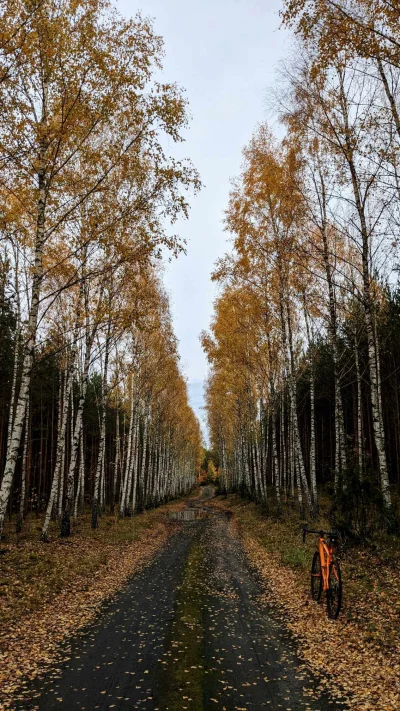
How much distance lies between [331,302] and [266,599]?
9.12m

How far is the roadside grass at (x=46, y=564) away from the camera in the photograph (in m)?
8.29

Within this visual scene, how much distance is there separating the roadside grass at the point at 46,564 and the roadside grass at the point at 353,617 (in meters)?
4.65

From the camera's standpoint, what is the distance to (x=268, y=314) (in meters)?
19.3

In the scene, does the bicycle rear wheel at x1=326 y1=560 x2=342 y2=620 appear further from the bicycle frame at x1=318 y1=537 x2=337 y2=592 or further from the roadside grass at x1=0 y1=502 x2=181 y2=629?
the roadside grass at x1=0 y1=502 x2=181 y2=629

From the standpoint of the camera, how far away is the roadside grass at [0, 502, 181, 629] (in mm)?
8289

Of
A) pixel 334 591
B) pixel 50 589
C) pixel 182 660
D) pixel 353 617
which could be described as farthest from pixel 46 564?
pixel 353 617

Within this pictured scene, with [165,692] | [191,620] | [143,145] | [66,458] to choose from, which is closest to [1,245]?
[143,145]

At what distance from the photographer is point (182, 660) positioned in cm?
572

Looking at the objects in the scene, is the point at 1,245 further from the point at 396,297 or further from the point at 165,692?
the point at 396,297

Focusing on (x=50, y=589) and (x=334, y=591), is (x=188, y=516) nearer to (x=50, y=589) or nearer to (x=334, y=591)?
(x=50, y=589)

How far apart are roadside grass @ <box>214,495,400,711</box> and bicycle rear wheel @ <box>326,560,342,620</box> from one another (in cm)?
16

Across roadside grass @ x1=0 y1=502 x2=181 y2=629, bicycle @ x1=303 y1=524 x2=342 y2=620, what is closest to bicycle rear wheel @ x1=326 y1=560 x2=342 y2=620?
bicycle @ x1=303 y1=524 x2=342 y2=620

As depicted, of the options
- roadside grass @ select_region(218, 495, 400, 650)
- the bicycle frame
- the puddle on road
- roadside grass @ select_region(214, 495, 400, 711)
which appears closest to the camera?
roadside grass @ select_region(214, 495, 400, 711)

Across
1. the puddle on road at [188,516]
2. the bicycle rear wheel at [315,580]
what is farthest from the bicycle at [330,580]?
the puddle on road at [188,516]
